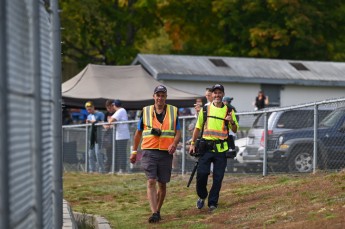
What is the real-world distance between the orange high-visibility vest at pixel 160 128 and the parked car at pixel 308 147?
364 cm

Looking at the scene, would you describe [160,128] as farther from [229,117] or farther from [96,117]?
[96,117]

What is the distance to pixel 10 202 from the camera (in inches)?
209

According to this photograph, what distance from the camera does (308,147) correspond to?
17.3 metres

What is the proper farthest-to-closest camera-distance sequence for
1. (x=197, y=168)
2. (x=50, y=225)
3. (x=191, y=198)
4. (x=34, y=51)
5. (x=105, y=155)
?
(x=105, y=155), (x=191, y=198), (x=197, y=168), (x=50, y=225), (x=34, y=51)

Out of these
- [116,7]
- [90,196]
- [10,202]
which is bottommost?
[90,196]

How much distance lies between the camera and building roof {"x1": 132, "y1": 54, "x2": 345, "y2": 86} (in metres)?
37.2

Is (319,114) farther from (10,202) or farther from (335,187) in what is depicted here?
(10,202)

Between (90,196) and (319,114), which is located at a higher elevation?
(319,114)

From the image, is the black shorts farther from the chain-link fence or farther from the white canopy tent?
the white canopy tent

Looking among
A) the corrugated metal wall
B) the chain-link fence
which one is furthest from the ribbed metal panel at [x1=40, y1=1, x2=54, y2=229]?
the chain-link fence

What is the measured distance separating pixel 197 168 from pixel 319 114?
346 cm

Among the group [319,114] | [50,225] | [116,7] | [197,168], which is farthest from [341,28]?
[50,225]

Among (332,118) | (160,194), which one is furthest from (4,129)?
(332,118)

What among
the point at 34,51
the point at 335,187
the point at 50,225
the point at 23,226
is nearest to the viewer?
the point at 23,226
